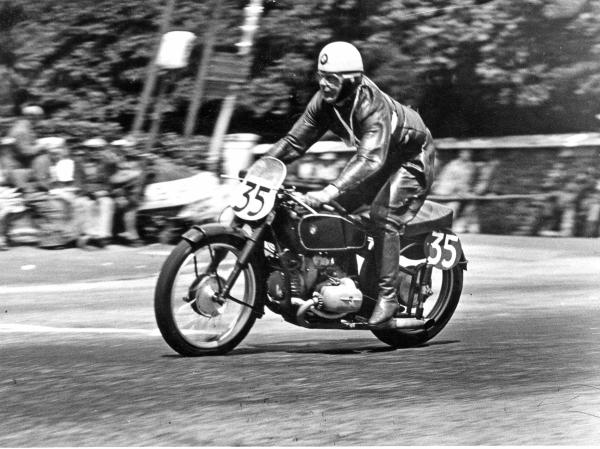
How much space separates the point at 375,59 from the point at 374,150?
349 inches

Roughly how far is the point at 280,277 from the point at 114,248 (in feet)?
22.6

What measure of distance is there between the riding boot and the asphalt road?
260mm

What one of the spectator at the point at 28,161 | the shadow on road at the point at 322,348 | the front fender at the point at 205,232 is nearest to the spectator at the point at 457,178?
the spectator at the point at 28,161

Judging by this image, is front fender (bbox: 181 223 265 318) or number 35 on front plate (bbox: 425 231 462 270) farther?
number 35 on front plate (bbox: 425 231 462 270)

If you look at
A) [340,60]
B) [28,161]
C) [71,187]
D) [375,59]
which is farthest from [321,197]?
[375,59]

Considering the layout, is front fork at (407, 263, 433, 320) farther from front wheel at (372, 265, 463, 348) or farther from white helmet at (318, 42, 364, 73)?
white helmet at (318, 42, 364, 73)

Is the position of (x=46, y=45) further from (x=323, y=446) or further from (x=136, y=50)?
(x=323, y=446)

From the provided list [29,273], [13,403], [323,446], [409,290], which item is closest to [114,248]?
[29,273]

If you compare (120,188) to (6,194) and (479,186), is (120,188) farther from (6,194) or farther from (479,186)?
(479,186)

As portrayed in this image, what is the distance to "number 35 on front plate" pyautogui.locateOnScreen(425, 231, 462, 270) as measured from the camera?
25.9 ft

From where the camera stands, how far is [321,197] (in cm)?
728

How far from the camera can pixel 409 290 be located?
7977mm

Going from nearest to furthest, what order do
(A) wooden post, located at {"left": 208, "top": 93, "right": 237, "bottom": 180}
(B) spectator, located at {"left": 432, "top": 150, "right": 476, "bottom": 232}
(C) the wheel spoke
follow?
1. (C) the wheel spoke
2. (A) wooden post, located at {"left": 208, "top": 93, "right": 237, "bottom": 180}
3. (B) spectator, located at {"left": 432, "top": 150, "right": 476, "bottom": 232}

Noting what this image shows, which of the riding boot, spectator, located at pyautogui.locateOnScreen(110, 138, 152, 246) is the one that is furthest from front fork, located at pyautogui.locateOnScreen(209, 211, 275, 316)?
spectator, located at pyautogui.locateOnScreen(110, 138, 152, 246)
